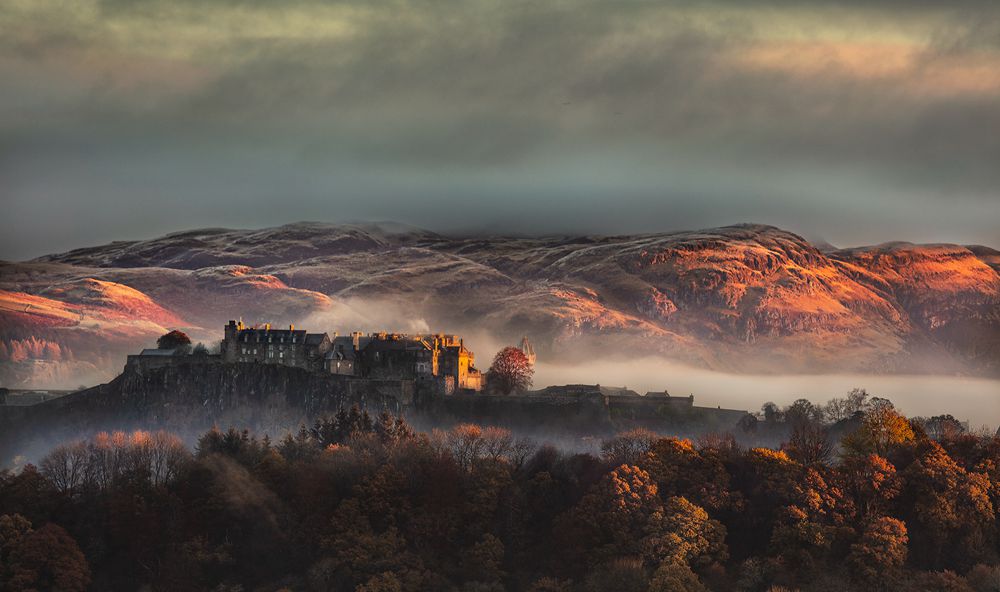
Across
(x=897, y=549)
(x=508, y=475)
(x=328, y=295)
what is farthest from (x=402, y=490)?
(x=328, y=295)

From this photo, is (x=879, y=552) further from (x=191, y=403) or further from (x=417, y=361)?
(x=191, y=403)

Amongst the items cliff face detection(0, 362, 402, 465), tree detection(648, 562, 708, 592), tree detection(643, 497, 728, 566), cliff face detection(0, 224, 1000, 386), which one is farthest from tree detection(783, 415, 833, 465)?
cliff face detection(0, 224, 1000, 386)

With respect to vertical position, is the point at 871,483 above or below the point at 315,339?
below

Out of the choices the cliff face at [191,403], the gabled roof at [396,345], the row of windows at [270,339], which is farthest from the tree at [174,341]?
the gabled roof at [396,345]

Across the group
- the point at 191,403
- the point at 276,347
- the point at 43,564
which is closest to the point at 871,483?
the point at 43,564

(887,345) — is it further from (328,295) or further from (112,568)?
(112,568)

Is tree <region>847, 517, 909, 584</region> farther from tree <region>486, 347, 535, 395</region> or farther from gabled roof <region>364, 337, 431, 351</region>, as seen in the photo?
gabled roof <region>364, 337, 431, 351</region>
